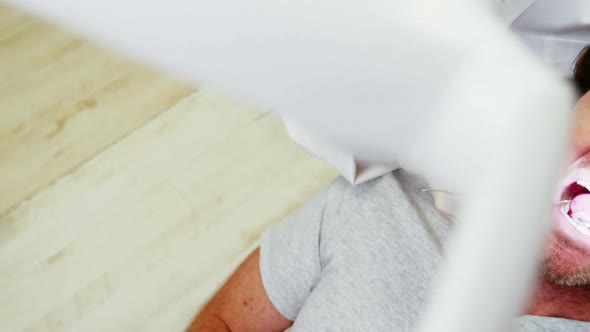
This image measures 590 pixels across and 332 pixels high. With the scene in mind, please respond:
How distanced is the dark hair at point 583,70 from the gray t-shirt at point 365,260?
16 cm

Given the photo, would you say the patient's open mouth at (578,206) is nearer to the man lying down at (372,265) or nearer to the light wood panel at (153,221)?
the man lying down at (372,265)

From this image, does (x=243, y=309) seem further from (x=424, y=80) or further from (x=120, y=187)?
(x=424, y=80)

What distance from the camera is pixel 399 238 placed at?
506 millimetres

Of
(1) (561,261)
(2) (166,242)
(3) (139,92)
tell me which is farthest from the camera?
(3) (139,92)

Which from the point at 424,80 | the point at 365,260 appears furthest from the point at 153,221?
the point at 424,80

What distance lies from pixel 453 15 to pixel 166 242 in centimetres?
68

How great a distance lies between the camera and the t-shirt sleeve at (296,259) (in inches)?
22.2

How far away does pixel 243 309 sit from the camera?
615mm

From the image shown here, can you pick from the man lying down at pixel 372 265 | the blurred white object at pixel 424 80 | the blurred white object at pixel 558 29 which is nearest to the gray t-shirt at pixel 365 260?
the man lying down at pixel 372 265

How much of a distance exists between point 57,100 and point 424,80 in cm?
85

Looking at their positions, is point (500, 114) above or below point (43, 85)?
below

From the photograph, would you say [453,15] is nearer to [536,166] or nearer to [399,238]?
[536,166]

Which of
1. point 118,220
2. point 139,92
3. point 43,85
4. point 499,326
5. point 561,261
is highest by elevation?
point 43,85

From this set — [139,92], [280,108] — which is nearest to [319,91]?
[280,108]
